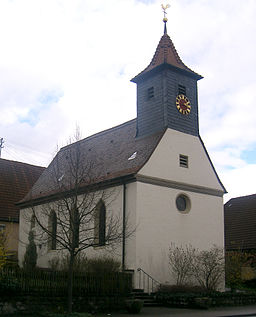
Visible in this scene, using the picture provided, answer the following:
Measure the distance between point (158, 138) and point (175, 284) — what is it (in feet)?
25.9

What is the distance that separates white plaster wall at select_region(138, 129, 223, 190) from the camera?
25623mm

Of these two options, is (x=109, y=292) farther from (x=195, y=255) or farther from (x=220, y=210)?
(x=220, y=210)

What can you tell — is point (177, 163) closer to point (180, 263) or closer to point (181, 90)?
point (181, 90)

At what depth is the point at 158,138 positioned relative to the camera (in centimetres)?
2619

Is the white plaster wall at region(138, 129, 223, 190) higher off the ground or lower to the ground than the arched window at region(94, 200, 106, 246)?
higher

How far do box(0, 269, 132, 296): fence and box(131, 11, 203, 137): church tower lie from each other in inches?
377

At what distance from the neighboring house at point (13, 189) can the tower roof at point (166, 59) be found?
51.8 ft

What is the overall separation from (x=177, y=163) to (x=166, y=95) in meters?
3.97

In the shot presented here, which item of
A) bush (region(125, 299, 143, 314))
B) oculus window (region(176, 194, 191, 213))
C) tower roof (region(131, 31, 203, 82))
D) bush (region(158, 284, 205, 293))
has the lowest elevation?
bush (region(125, 299, 143, 314))

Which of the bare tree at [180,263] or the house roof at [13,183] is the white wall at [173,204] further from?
the house roof at [13,183]

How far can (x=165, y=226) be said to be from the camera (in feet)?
82.4

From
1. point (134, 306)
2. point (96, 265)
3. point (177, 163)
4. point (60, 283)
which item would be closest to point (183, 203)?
point (177, 163)

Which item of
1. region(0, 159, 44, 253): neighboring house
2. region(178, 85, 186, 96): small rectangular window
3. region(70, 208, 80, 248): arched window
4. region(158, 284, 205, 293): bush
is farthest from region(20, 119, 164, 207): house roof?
region(158, 284, 205, 293): bush

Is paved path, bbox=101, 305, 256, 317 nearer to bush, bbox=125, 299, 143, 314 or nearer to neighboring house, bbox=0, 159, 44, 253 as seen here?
bush, bbox=125, 299, 143, 314
